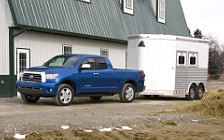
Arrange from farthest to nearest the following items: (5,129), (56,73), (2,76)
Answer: (2,76) < (56,73) < (5,129)

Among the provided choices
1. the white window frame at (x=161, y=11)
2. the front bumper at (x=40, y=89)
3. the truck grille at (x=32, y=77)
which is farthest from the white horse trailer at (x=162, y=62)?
the white window frame at (x=161, y=11)

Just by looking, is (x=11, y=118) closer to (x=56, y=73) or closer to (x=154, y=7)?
(x=56, y=73)

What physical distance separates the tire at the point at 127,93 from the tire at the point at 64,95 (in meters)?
2.79

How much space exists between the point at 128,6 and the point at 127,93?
11.0m

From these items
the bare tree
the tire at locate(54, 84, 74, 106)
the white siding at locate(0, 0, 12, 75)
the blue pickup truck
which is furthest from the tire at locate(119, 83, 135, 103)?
the bare tree

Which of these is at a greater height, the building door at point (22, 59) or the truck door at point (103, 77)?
the building door at point (22, 59)

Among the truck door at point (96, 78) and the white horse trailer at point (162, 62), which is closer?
the truck door at point (96, 78)

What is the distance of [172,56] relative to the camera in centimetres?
1830

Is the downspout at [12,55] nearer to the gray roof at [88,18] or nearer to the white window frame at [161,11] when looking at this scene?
the gray roof at [88,18]

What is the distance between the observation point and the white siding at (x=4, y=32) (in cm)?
1714

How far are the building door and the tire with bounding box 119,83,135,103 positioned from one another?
4.96 metres

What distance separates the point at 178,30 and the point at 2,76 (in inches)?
731

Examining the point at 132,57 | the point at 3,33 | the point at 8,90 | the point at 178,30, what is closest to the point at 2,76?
the point at 8,90

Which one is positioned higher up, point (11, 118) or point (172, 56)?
point (172, 56)
